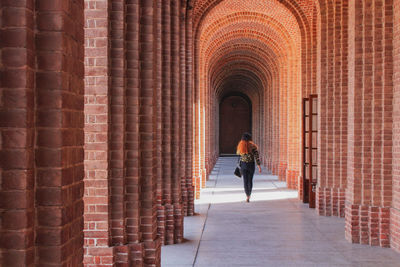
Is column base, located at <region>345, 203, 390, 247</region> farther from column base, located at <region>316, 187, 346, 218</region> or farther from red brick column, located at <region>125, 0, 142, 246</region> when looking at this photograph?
red brick column, located at <region>125, 0, 142, 246</region>

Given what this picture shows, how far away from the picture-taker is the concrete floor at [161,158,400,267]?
24.5ft

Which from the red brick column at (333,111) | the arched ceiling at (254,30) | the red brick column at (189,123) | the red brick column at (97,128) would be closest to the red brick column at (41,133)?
the red brick column at (97,128)

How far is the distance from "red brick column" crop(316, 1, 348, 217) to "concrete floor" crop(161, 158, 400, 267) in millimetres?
531

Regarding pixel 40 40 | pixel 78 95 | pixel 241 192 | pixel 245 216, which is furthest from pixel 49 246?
pixel 241 192

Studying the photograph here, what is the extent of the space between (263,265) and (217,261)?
0.65 meters

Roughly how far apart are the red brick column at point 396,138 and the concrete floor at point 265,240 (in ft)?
1.16

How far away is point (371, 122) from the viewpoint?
848cm

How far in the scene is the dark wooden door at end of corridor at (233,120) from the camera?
4772 centimetres

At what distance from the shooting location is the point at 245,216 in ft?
38.1

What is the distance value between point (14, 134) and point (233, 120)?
149 ft

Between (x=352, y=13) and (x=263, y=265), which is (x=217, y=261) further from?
(x=352, y=13)

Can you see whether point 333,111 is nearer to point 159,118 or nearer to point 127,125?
point 159,118

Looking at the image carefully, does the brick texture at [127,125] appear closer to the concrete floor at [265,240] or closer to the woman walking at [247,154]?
the concrete floor at [265,240]

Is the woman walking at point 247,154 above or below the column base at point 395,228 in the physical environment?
above
